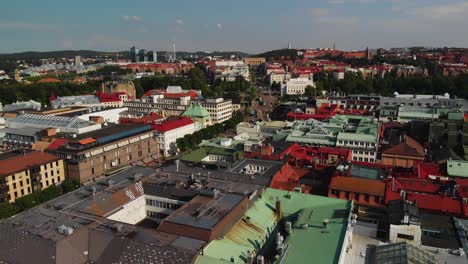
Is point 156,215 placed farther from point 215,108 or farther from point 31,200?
point 215,108

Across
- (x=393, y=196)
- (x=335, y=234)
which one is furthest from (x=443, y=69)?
(x=335, y=234)

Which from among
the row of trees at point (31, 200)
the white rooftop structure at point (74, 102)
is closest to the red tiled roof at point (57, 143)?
the row of trees at point (31, 200)

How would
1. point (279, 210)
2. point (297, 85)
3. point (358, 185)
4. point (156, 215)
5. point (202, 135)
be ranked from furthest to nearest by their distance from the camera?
point (297, 85) → point (202, 135) → point (358, 185) → point (156, 215) → point (279, 210)

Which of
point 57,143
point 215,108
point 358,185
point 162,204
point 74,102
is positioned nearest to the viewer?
point 162,204

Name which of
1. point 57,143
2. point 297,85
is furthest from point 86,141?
point 297,85

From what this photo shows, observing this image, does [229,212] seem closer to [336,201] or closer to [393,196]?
[336,201]

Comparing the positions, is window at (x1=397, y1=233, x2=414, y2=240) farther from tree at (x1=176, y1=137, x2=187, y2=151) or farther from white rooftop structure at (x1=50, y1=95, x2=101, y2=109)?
white rooftop structure at (x1=50, y1=95, x2=101, y2=109)

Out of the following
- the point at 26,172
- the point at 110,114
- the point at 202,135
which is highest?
the point at 110,114
